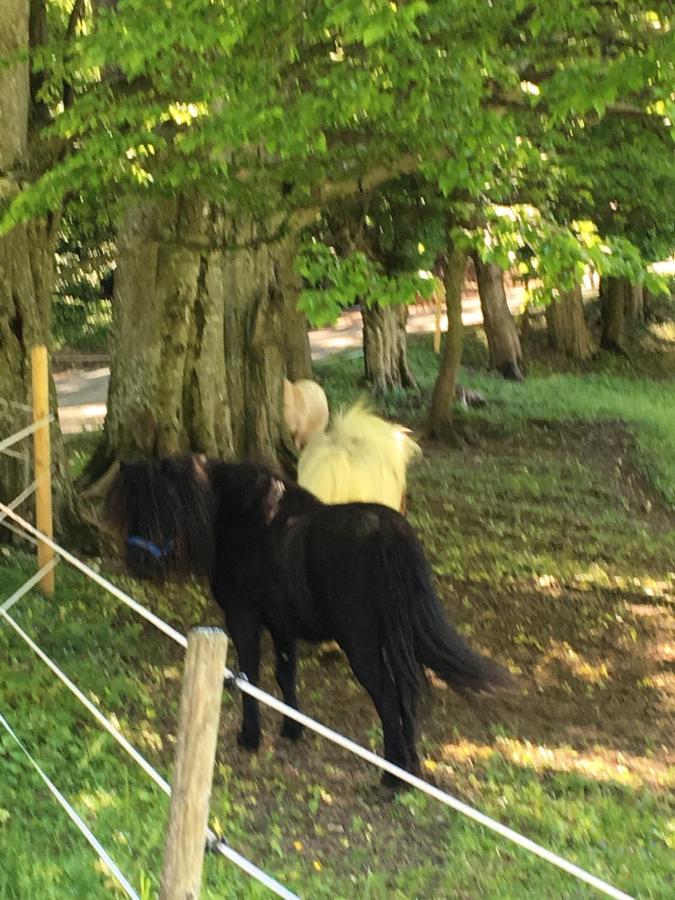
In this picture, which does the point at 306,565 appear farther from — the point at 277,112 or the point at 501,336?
the point at 501,336

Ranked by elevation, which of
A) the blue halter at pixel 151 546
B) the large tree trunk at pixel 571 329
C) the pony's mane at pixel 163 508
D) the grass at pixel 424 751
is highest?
the large tree trunk at pixel 571 329

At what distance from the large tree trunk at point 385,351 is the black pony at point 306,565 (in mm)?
12944

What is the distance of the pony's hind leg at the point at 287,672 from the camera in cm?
465

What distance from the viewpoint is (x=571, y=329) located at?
22.9m

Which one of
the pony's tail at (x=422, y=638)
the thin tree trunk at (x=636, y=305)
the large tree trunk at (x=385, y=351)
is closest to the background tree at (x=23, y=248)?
the pony's tail at (x=422, y=638)

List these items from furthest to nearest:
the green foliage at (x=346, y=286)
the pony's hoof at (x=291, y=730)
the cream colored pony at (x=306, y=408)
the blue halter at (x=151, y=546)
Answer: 1. the cream colored pony at (x=306, y=408)
2. the green foliage at (x=346, y=286)
3. the pony's hoof at (x=291, y=730)
4. the blue halter at (x=151, y=546)

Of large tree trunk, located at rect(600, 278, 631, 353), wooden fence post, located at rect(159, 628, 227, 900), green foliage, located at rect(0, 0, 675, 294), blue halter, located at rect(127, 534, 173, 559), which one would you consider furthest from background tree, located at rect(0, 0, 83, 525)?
large tree trunk, located at rect(600, 278, 631, 353)

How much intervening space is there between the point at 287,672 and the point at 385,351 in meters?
13.3

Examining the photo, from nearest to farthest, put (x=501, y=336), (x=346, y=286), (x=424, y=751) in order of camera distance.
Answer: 1. (x=424, y=751)
2. (x=346, y=286)
3. (x=501, y=336)

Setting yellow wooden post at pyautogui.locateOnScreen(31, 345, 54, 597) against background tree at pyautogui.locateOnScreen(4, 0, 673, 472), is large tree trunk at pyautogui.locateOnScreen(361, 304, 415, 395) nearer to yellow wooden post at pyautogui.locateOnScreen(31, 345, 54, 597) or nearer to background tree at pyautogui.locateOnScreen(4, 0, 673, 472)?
background tree at pyautogui.locateOnScreen(4, 0, 673, 472)

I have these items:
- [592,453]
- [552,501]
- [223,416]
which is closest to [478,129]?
[223,416]

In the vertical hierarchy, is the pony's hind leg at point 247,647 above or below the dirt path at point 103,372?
below

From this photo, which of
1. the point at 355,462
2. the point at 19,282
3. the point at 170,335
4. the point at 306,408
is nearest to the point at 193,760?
the point at 355,462

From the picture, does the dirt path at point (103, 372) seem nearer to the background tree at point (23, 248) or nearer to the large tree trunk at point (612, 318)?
the background tree at point (23, 248)
